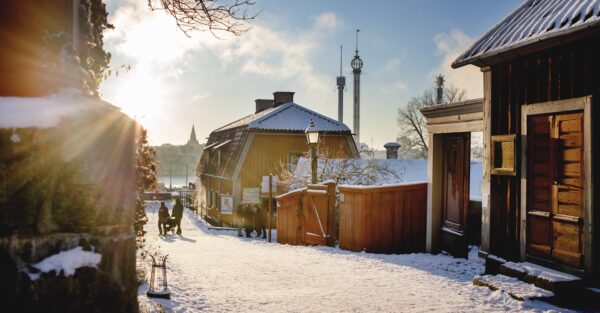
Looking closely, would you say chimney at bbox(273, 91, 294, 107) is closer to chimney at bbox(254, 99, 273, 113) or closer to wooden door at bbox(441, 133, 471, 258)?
chimney at bbox(254, 99, 273, 113)

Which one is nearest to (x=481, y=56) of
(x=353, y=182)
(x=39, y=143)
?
(x=39, y=143)

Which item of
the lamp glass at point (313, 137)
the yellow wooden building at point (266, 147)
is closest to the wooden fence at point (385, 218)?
the lamp glass at point (313, 137)

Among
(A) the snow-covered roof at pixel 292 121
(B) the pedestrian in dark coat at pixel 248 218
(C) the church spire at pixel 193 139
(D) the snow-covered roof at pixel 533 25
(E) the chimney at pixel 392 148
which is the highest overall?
(C) the church spire at pixel 193 139

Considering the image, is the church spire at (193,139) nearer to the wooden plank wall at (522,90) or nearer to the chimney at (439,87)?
the chimney at (439,87)

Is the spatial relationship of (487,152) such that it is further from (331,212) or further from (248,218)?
(248,218)

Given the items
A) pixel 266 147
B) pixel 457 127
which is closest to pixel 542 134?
pixel 457 127

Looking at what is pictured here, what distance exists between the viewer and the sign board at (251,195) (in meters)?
24.3

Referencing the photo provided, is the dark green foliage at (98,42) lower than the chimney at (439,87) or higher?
lower

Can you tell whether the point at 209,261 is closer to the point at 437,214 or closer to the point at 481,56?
the point at 437,214

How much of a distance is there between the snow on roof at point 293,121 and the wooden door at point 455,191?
52.7 ft

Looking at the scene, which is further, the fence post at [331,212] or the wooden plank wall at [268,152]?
the wooden plank wall at [268,152]

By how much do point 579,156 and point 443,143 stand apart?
4373 millimetres

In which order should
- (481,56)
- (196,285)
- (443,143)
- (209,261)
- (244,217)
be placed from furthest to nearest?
(244,217)
(443,143)
(209,261)
(481,56)
(196,285)

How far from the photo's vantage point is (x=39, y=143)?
1.43m
